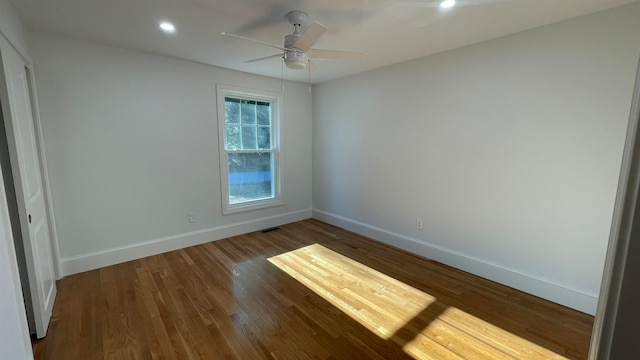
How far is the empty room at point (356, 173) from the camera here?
6.46 ft

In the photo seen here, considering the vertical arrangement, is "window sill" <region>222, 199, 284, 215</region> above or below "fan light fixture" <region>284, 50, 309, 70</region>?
below

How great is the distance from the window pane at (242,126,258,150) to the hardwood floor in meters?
1.70

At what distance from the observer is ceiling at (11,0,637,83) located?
1994 mm

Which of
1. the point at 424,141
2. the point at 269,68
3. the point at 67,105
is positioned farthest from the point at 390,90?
the point at 67,105

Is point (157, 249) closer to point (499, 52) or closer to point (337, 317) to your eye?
point (337, 317)

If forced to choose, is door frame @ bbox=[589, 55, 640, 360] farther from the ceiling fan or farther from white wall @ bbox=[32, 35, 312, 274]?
white wall @ bbox=[32, 35, 312, 274]

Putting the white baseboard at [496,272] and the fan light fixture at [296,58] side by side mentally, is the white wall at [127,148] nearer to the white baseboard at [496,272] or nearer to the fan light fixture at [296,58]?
the fan light fixture at [296,58]

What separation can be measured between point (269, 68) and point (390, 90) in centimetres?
163

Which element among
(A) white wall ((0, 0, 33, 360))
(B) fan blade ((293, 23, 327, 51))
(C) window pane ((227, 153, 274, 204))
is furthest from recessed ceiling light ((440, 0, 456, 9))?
(C) window pane ((227, 153, 274, 204))

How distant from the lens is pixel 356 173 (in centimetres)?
412

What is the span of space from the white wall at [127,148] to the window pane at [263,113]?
331 millimetres

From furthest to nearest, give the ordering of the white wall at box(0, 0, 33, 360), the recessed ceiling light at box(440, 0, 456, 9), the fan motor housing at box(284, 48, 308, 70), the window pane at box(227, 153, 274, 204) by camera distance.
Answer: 1. the window pane at box(227, 153, 274, 204)
2. the fan motor housing at box(284, 48, 308, 70)
3. the recessed ceiling light at box(440, 0, 456, 9)
4. the white wall at box(0, 0, 33, 360)

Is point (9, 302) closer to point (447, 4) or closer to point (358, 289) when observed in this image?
point (358, 289)

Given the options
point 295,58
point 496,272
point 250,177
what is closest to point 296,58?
point 295,58
